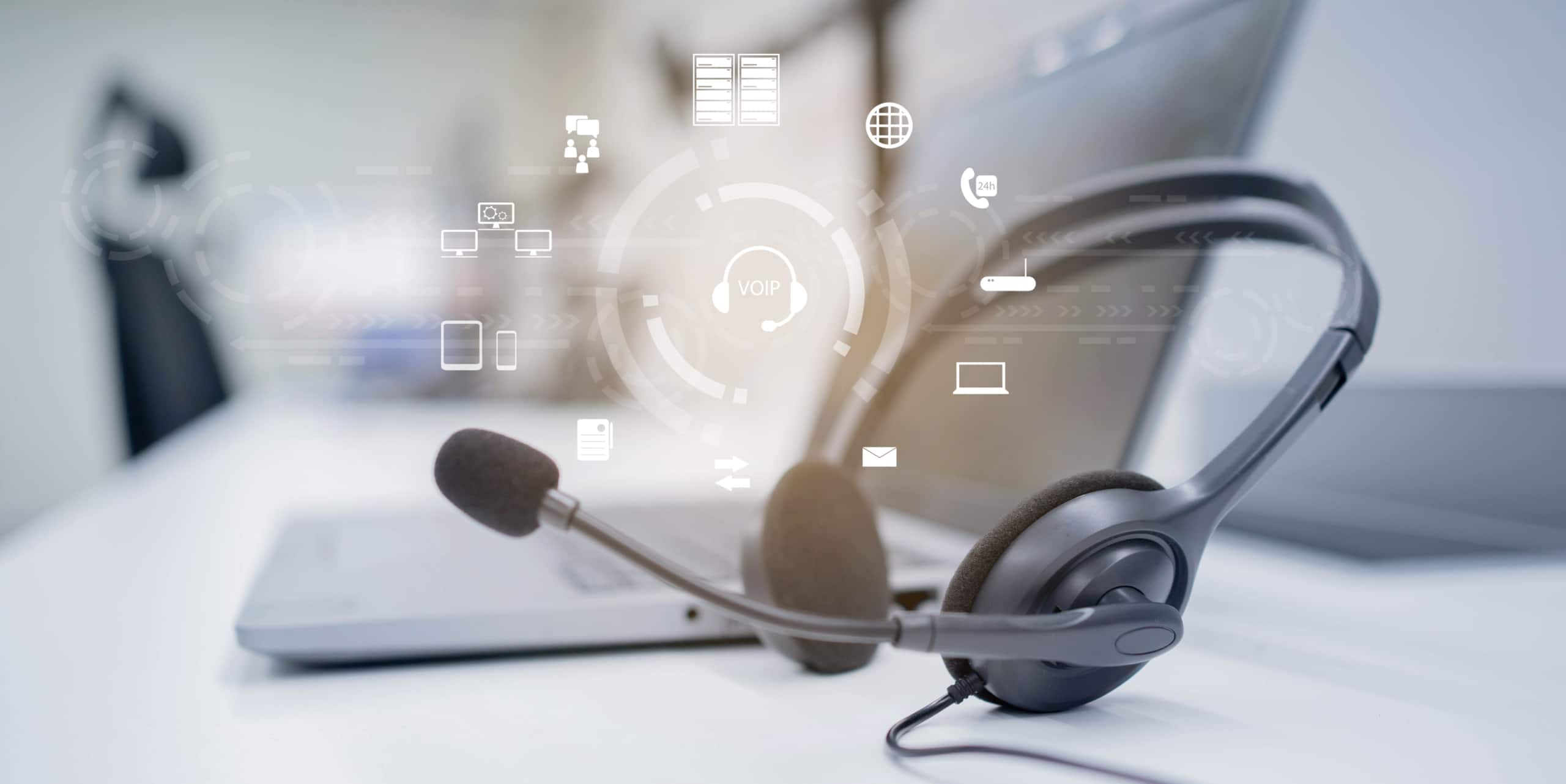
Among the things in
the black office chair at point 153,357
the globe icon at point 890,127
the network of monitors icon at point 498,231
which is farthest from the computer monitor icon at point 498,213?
the black office chair at point 153,357

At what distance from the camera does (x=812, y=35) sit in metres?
0.60

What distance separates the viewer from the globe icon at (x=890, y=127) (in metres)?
0.51

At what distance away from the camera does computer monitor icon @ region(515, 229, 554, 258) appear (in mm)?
398

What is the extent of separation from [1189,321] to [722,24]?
0.30m

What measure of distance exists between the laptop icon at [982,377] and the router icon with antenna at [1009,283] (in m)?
0.04

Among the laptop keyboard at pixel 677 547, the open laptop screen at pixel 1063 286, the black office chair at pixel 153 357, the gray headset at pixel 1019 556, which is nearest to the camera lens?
the gray headset at pixel 1019 556

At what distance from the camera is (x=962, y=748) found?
24 cm

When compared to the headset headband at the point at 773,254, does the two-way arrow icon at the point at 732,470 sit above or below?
below

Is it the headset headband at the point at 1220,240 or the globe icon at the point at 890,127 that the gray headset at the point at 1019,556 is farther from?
the globe icon at the point at 890,127

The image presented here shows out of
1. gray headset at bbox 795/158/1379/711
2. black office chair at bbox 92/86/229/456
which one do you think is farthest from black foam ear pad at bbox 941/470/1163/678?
black office chair at bbox 92/86/229/456

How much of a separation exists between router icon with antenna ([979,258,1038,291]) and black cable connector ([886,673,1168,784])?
239 mm

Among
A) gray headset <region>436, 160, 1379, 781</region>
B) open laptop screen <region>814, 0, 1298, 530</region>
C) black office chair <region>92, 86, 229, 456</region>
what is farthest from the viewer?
black office chair <region>92, 86, 229, 456</region>
